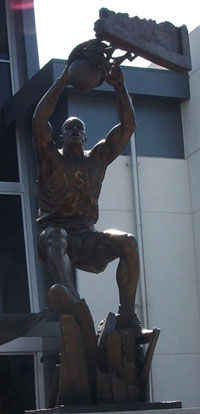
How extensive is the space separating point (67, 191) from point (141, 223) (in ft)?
31.3

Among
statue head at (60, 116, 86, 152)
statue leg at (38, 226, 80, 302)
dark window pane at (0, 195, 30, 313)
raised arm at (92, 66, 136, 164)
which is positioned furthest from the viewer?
dark window pane at (0, 195, 30, 313)

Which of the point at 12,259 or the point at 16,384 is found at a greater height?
the point at 12,259

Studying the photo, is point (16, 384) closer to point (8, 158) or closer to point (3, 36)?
point (8, 158)

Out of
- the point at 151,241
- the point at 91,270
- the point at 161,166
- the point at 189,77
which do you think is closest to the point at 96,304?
the point at 151,241

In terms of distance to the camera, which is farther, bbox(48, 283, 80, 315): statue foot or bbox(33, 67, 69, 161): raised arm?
bbox(33, 67, 69, 161): raised arm

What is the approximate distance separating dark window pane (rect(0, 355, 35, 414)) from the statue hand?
998 cm

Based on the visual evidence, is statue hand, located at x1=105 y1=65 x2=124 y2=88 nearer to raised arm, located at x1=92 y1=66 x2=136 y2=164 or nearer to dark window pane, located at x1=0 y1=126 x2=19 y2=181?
raised arm, located at x1=92 y1=66 x2=136 y2=164

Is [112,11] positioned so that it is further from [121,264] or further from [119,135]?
[121,264]

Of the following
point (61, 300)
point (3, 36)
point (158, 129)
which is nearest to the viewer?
point (61, 300)

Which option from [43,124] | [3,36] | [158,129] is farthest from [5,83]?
[43,124]

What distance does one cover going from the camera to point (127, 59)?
856 cm

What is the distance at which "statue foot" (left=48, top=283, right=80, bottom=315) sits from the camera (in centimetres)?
774

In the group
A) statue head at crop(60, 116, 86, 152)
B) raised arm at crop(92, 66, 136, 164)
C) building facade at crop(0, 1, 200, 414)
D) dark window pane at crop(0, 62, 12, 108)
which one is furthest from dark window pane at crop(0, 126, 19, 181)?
statue head at crop(60, 116, 86, 152)

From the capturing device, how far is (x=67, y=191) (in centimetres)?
838
